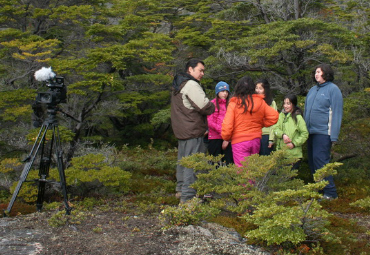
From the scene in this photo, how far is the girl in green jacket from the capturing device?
5469mm

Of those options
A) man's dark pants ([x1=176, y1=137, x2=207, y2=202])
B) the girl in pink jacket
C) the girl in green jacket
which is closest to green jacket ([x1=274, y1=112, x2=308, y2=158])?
the girl in green jacket

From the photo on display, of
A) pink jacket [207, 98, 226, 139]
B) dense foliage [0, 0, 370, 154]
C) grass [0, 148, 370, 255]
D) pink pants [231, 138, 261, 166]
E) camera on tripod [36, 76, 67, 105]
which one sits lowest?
grass [0, 148, 370, 255]

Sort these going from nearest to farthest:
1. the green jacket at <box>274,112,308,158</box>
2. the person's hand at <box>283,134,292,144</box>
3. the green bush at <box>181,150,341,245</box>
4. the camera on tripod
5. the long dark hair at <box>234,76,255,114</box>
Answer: the green bush at <box>181,150,341,245</box>
the camera on tripod
the long dark hair at <box>234,76,255,114</box>
the green jacket at <box>274,112,308,158</box>
the person's hand at <box>283,134,292,144</box>

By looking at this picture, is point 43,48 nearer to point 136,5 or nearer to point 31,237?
point 31,237

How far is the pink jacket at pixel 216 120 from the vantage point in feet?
18.3

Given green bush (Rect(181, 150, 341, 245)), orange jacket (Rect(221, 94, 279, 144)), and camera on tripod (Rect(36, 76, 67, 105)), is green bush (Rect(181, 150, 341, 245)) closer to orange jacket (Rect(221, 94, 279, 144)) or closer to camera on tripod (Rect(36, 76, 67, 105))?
orange jacket (Rect(221, 94, 279, 144))

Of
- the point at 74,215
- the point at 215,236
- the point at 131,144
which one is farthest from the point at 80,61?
the point at 131,144

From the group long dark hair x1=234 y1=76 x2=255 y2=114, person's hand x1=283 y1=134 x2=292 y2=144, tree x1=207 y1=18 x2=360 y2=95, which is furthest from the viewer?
tree x1=207 y1=18 x2=360 y2=95

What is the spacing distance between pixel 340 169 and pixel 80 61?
17.9ft

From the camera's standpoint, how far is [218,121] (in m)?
5.59

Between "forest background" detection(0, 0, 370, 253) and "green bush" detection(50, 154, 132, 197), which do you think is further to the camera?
"forest background" detection(0, 0, 370, 253)

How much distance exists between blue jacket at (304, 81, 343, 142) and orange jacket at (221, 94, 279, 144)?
3.28ft

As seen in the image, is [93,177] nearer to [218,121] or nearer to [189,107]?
[189,107]

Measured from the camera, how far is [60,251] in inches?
128
